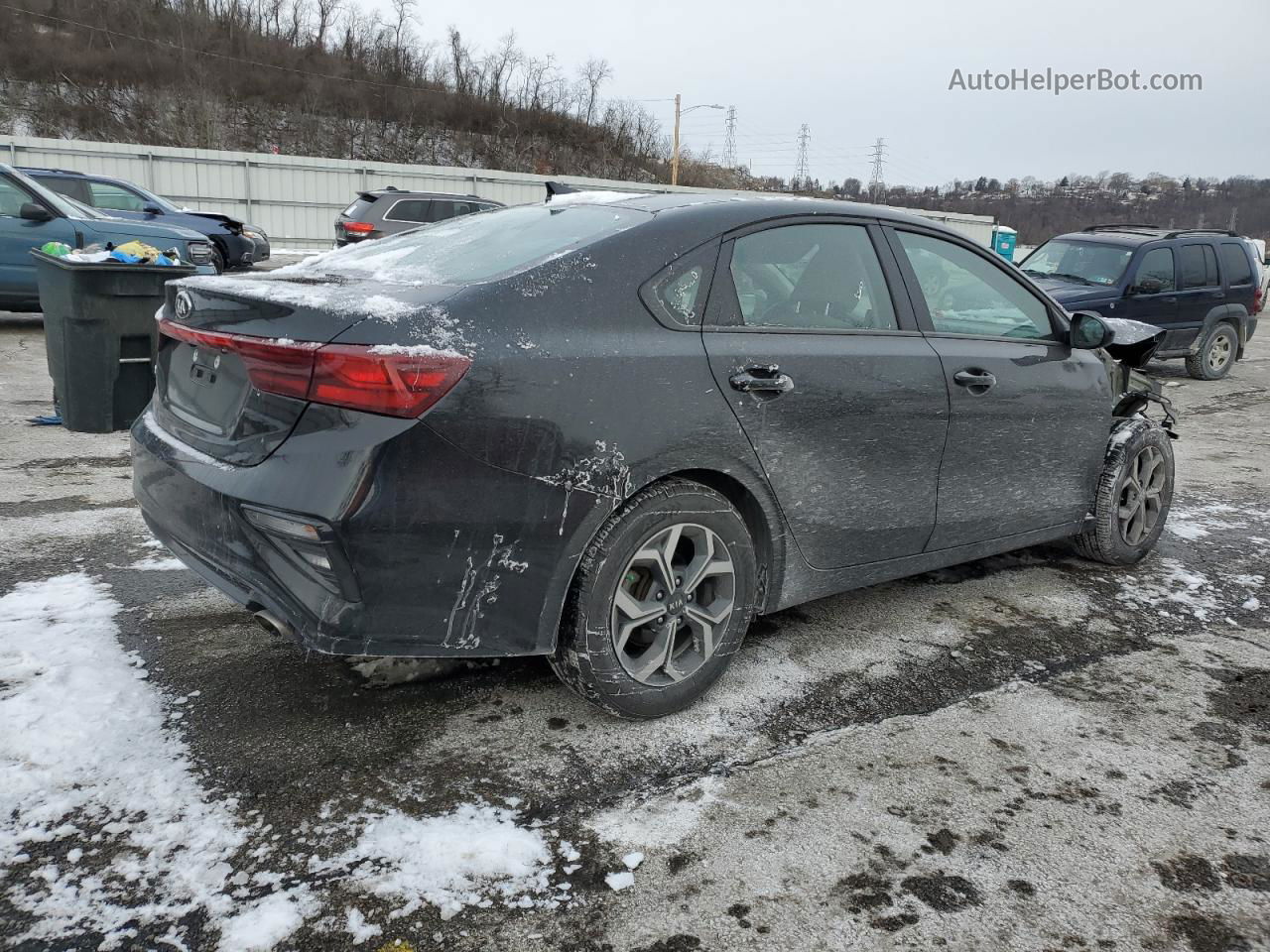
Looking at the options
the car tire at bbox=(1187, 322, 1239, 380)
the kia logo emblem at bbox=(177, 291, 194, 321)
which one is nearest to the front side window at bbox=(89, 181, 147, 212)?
the kia logo emblem at bbox=(177, 291, 194, 321)

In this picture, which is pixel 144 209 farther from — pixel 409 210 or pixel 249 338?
pixel 249 338

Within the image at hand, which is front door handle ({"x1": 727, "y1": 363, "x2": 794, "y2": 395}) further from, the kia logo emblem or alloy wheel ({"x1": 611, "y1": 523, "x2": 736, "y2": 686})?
the kia logo emblem

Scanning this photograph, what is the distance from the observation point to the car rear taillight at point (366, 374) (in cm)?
230

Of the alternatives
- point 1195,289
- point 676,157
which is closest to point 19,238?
point 1195,289

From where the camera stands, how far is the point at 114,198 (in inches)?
549

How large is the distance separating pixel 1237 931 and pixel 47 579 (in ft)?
12.8

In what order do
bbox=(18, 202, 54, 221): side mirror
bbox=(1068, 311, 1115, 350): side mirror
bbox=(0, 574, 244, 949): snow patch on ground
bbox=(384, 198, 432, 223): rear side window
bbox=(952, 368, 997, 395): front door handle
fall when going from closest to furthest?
bbox=(0, 574, 244, 949): snow patch on ground
bbox=(952, 368, 997, 395): front door handle
bbox=(1068, 311, 1115, 350): side mirror
bbox=(18, 202, 54, 221): side mirror
bbox=(384, 198, 432, 223): rear side window

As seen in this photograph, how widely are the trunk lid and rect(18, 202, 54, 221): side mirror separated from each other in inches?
332

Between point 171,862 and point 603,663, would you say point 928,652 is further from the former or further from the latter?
point 171,862

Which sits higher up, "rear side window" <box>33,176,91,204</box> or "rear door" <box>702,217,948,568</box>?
"rear side window" <box>33,176,91,204</box>

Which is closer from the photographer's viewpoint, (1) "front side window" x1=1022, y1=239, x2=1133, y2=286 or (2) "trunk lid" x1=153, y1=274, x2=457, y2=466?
(2) "trunk lid" x1=153, y1=274, x2=457, y2=466

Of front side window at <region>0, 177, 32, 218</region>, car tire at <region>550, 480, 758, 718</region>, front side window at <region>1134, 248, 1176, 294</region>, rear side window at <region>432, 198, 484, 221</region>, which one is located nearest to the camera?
car tire at <region>550, 480, 758, 718</region>

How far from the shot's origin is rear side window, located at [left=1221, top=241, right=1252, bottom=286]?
12304mm

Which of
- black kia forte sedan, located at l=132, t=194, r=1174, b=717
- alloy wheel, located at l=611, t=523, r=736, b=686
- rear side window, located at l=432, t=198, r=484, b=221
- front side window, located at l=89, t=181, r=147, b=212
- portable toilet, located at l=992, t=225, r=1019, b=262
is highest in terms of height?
portable toilet, located at l=992, t=225, r=1019, b=262
